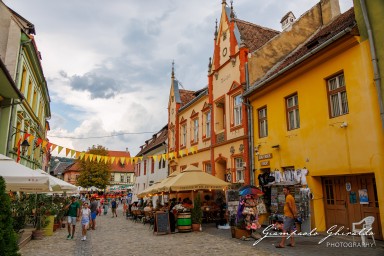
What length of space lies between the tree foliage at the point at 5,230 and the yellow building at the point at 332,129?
9564 millimetres

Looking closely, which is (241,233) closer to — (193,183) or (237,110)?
(193,183)

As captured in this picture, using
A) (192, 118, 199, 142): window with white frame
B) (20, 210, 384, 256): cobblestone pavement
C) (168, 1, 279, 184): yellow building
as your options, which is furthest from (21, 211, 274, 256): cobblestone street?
(192, 118, 199, 142): window with white frame

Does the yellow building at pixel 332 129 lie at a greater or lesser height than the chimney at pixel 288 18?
lesser

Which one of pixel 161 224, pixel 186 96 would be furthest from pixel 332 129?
pixel 186 96

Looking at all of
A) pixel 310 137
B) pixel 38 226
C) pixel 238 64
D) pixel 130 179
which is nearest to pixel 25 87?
pixel 38 226

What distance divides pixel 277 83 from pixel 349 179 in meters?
5.34

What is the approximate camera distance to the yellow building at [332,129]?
390 inches

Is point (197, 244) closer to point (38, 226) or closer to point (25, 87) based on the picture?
point (38, 226)

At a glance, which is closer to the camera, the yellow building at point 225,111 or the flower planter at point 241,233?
the flower planter at point 241,233

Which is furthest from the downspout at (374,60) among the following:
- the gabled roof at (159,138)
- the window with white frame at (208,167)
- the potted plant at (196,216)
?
the gabled roof at (159,138)

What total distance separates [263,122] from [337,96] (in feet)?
15.7

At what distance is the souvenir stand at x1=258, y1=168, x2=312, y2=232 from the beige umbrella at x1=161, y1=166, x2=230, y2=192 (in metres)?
2.07

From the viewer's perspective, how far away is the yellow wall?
9797 millimetres

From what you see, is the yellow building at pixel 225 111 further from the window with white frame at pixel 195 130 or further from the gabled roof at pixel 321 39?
the gabled roof at pixel 321 39
